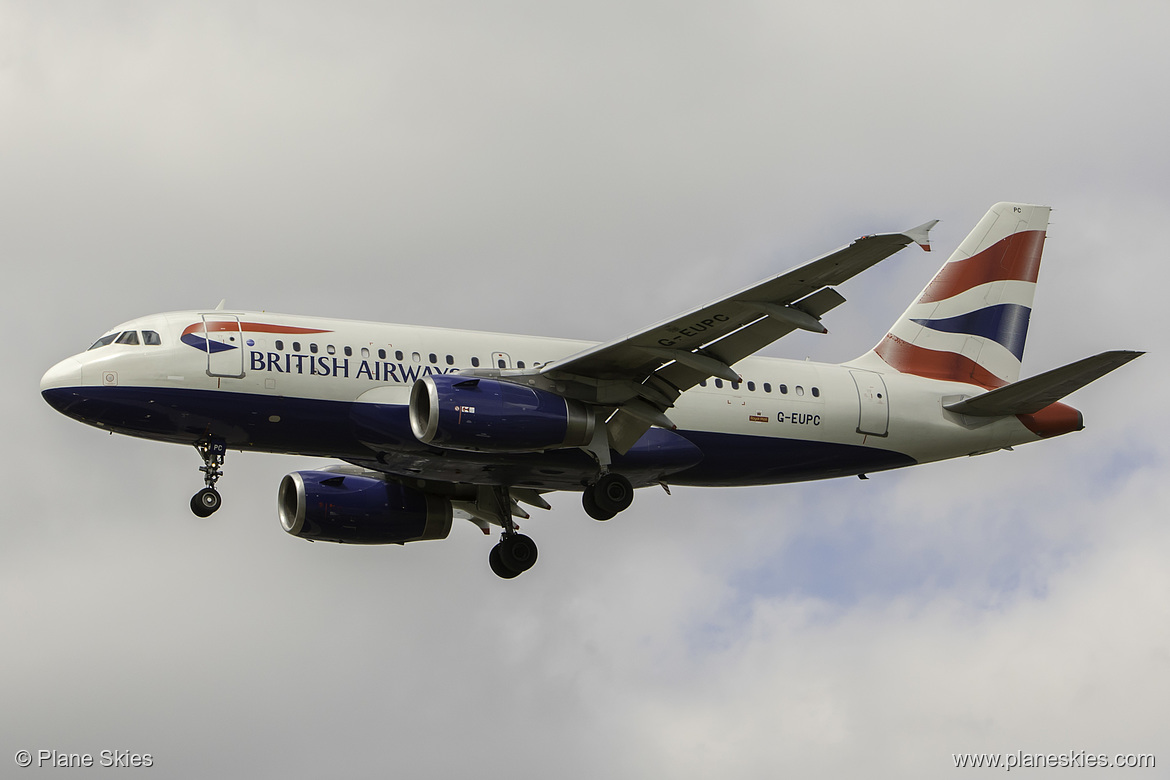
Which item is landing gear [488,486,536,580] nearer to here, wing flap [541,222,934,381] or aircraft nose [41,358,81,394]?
wing flap [541,222,934,381]

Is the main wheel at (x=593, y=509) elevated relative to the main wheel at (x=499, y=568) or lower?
elevated

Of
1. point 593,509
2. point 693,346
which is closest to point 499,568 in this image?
point 593,509

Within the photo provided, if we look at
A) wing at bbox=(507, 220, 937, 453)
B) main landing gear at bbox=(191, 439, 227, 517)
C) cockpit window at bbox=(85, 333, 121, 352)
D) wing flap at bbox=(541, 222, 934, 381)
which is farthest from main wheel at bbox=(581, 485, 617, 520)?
cockpit window at bbox=(85, 333, 121, 352)

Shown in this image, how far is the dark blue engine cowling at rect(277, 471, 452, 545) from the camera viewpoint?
1463 inches

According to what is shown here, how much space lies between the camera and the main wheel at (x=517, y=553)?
3756 centimetres

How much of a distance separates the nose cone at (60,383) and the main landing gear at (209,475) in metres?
2.86

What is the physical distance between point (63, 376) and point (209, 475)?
3687 millimetres

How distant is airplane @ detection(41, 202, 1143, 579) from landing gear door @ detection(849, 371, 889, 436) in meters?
0.05

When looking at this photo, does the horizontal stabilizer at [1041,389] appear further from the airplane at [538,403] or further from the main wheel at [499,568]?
the main wheel at [499,568]

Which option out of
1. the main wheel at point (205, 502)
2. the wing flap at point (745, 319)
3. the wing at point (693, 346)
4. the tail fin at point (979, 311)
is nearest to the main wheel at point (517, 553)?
the wing at point (693, 346)

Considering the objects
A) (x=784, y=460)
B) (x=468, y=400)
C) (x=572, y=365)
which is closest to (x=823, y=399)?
(x=784, y=460)

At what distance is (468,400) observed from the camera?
3077cm

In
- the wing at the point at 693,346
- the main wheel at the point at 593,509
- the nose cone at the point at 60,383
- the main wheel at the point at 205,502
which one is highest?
the nose cone at the point at 60,383

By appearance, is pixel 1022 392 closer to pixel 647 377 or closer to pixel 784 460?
pixel 784 460
